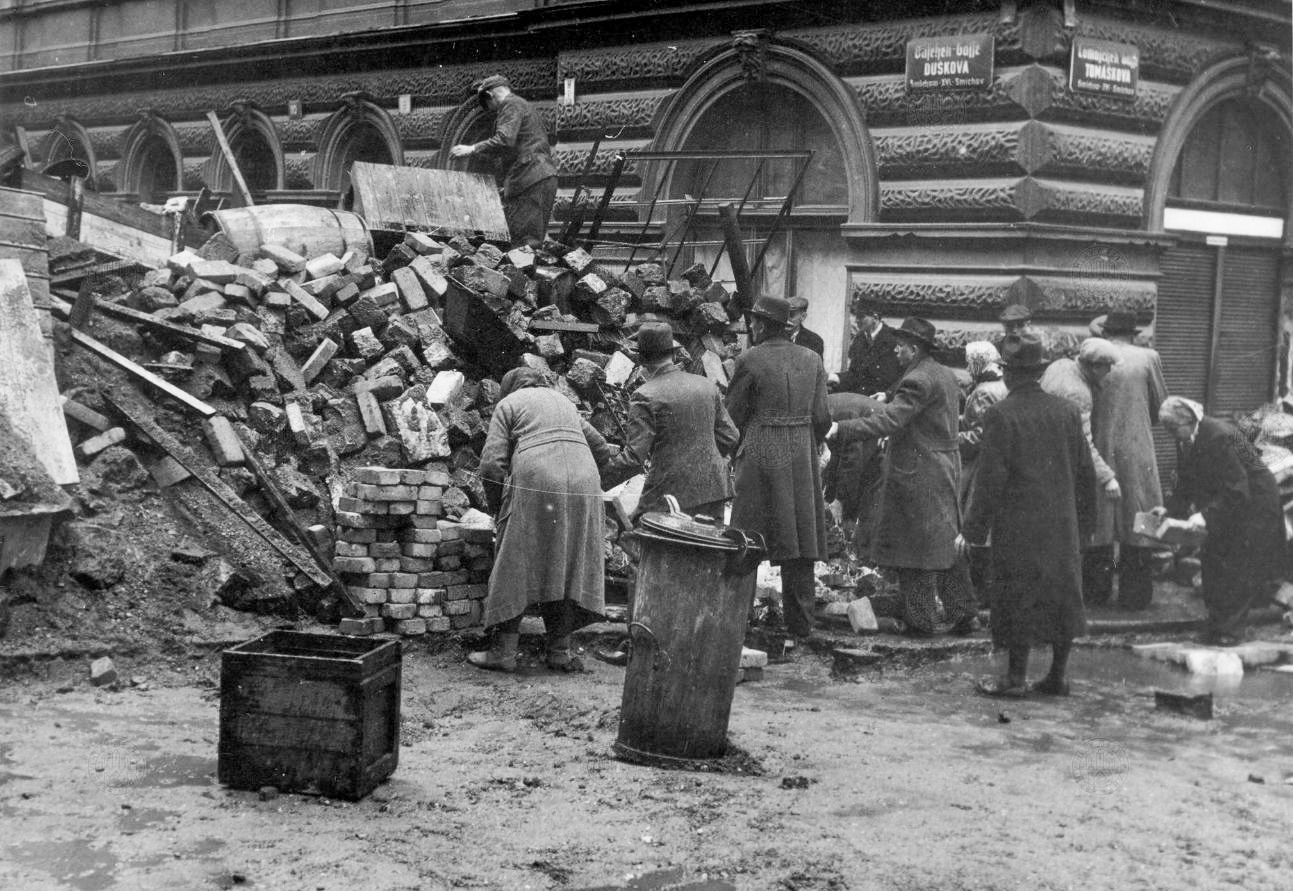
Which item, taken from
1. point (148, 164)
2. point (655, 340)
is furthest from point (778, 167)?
point (148, 164)

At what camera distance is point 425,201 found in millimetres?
11914

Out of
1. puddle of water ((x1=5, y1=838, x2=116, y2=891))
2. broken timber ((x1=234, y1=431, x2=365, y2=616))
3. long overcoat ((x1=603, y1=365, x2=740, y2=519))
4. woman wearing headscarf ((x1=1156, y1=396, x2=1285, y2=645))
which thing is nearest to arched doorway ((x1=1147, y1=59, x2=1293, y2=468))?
woman wearing headscarf ((x1=1156, y1=396, x2=1285, y2=645))

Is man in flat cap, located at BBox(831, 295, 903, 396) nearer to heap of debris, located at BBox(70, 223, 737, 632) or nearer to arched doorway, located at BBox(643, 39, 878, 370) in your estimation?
heap of debris, located at BBox(70, 223, 737, 632)

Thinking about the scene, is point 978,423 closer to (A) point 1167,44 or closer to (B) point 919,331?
(B) point 919,331

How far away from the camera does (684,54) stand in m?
13.0

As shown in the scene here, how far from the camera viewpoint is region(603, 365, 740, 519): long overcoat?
26.5 feet

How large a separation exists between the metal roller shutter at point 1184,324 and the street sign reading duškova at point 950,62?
95.0 inches

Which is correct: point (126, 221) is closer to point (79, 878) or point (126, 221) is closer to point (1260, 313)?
point (79, 878)

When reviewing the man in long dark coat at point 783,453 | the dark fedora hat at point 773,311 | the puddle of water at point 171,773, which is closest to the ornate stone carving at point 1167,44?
the dark fedora hat at point 773,311

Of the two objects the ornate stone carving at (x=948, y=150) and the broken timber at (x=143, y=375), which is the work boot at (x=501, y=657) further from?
the ornate stone carving at (x=948, y=150)

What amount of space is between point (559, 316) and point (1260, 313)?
21.7 ft

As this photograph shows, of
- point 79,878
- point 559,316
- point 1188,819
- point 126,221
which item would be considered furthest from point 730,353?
point 79,878

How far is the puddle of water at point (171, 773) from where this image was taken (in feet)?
18.0

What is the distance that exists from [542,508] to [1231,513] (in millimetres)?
4425
